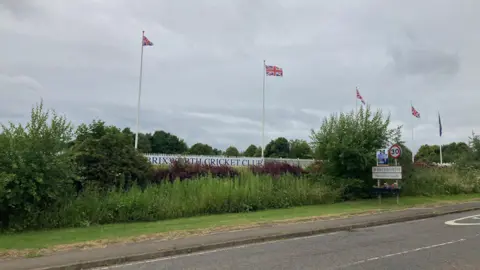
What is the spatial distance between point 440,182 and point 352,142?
1204 centimetres

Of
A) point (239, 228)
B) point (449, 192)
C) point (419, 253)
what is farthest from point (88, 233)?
point (449, 192)

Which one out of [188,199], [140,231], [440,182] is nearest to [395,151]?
[188,199]

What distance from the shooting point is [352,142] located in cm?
2414

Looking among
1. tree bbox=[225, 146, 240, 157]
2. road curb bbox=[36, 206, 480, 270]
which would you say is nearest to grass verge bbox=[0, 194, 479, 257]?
road curb bbox=[36, 206, 480, 270]

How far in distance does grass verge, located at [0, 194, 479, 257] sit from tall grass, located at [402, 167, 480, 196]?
1098 centimetres

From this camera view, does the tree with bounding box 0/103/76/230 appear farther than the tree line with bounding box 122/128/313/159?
No

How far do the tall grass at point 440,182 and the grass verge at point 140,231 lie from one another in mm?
10978

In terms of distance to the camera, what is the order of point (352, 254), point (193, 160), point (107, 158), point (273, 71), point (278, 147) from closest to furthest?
point (352, 254) → point (107, 158) → point (193, 160) → point (273, 71) → point (278, 147)

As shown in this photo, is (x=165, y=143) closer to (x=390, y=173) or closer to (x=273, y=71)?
(x=273, y=71)

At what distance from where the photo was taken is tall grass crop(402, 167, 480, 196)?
2948cm

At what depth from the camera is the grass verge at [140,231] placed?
11.0 meters

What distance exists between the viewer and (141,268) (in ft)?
29.0

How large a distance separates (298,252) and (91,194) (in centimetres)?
936

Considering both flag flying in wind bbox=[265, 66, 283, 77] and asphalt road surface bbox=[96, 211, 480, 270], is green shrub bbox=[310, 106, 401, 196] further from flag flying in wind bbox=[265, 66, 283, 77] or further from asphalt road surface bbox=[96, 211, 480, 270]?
flag flying in wind bbox=[265, 66, 283, 77]
